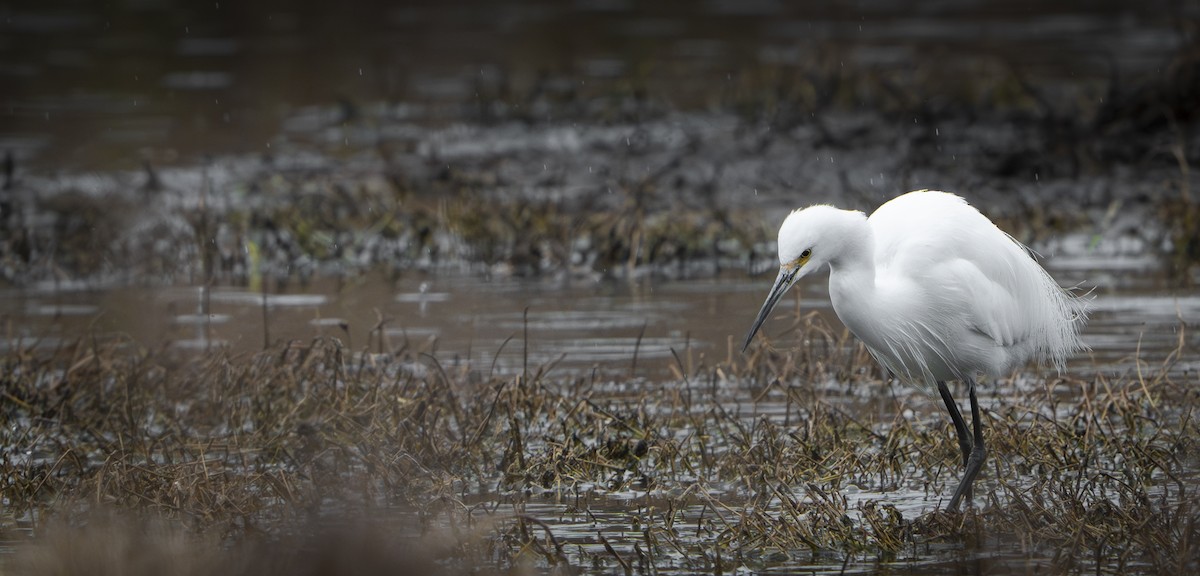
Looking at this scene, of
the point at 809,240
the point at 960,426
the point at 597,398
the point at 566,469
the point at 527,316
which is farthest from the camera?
the point at 527,316

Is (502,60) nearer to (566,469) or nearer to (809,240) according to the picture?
(566,469)

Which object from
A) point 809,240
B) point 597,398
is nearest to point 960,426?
point 809,240

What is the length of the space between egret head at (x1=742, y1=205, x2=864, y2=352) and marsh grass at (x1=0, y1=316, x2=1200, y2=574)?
0.67 meters

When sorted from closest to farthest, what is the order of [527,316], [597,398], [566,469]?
[566,469]
[597,398]
[527,316]

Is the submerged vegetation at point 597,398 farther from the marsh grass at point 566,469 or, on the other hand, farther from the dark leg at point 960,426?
the dark leg at point 960,426

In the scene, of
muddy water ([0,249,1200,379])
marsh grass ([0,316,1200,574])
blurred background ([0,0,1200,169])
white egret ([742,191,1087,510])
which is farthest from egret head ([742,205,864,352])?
blurred background ([0,0,1200,169])

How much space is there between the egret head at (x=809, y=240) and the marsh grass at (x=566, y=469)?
2.19 ft

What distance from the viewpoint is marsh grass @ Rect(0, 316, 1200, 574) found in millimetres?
4895

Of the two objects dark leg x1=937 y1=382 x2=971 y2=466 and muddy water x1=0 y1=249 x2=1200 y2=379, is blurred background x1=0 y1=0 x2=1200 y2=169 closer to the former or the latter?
muddy water x1=0 y1=249 x2=1200 y2=379

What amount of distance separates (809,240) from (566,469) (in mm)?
1298

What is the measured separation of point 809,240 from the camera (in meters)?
5.39

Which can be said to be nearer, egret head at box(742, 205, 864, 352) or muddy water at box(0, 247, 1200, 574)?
egret head at box(742, 205, 864, 352)

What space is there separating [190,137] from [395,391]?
8.72m

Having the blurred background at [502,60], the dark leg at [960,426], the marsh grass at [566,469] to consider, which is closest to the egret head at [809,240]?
the marsh grass at [566,469]
